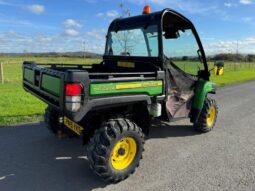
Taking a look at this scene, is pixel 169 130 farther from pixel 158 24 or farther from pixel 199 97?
pixel 158 24

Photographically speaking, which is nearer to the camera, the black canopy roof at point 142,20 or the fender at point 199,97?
the black canopy roof at point 142,20

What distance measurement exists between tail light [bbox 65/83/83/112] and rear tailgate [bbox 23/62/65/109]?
0.10 meters

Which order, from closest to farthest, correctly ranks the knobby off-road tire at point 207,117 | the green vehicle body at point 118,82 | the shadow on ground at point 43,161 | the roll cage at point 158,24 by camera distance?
the green vehicle body at point 118,82 → the shadow on ground at point 43,161 → the roll cage at point 158,24 → the knobby off-road tire at point 207,117

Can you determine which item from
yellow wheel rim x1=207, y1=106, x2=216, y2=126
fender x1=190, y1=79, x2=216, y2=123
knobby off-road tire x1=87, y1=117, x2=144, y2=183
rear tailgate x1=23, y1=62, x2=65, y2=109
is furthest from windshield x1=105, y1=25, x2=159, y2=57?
yellow wheel rim x1=207, y1=106, x2=216, y2=126

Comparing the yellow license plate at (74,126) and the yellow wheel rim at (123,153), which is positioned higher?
the yellow license plate at (74,126)

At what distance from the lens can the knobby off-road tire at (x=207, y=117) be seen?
18.6ft

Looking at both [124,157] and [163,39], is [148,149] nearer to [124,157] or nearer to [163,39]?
[124,157]

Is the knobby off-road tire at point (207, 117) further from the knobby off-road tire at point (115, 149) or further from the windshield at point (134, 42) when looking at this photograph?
the knobby off-road tire at point (115, 149)

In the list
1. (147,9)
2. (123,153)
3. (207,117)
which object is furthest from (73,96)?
(207,117)

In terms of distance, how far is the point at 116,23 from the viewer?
17.9 ft

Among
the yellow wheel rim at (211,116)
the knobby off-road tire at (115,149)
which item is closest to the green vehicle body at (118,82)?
the knobby off-road tire at (115,149)

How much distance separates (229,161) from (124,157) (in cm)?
173

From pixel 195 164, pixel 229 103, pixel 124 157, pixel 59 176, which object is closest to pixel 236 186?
pixel 195 164

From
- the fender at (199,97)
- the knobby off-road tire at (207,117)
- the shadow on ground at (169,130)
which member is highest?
the fender at (199,97)
